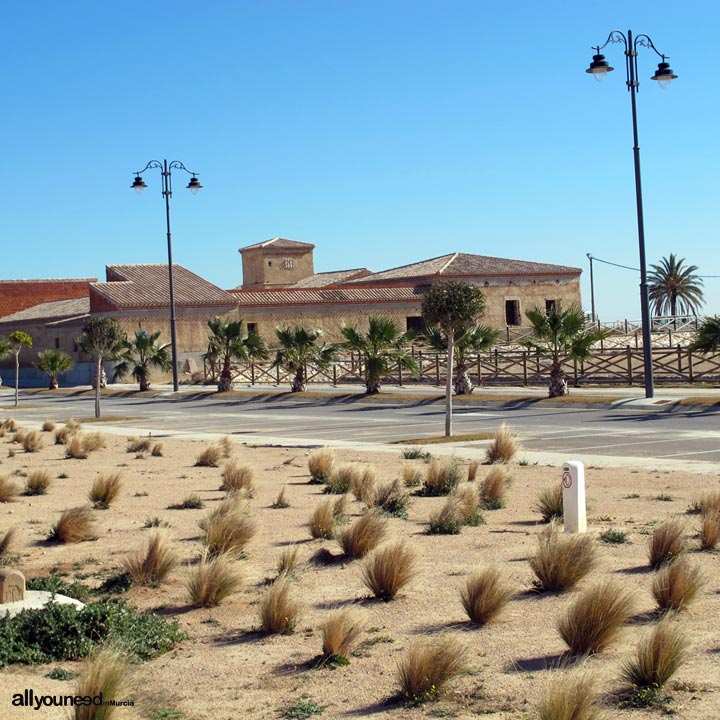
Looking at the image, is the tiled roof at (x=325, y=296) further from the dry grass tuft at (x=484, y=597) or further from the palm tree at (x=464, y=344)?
the dry grass tuft at (x=484, y=597)

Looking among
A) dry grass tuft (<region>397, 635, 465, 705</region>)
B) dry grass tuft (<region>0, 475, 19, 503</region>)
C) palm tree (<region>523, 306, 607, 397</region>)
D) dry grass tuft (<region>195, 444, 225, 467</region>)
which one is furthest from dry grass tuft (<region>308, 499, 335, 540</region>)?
palm tree (<region>523, 306, 607, 397</region>)

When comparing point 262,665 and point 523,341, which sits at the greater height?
point 523,341

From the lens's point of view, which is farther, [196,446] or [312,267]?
[312,267]

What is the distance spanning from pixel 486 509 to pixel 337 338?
180ft

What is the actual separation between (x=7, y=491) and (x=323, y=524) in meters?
5.76

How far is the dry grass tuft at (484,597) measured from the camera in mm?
8164

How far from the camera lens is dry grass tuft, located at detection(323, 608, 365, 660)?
7371 millimetres

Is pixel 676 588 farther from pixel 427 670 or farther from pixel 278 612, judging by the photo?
pixel 278 612

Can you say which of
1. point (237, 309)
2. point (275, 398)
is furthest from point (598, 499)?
point (237, 309)

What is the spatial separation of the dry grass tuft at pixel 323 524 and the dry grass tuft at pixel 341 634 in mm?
4247

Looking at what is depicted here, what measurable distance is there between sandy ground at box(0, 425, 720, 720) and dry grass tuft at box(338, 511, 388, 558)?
23cm

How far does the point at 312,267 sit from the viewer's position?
92.8 meters

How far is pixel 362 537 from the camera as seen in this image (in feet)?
35.7

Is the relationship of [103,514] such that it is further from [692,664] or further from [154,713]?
[692,664]
